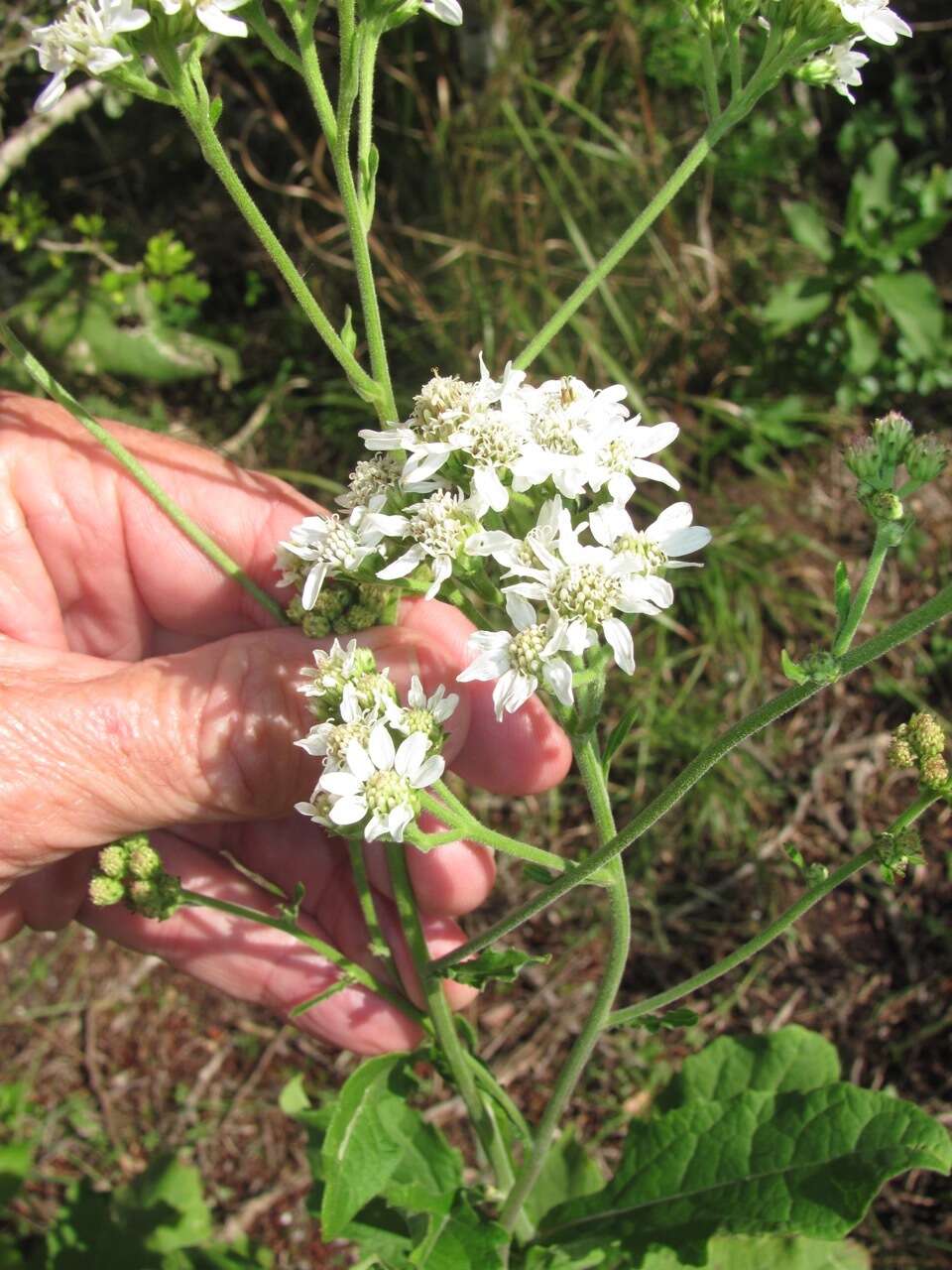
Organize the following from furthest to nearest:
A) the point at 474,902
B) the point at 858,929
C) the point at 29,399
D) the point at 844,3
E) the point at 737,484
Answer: the point at 737,484 → the point at 858,929 → the point at 474,902 → the point at 29,399 → the point at 844,3

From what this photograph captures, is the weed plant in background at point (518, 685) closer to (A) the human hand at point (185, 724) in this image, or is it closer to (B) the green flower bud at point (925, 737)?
(B) the green flower bud at point (925, 737)

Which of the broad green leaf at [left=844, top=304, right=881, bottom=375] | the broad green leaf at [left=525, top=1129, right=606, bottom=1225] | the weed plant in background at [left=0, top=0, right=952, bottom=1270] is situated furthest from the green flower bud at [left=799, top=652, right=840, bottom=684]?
the broad green leaf at [left=844, top=304, right=881, bottom=375]

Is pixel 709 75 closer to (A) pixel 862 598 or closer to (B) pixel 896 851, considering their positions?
(A) pixel 862 598

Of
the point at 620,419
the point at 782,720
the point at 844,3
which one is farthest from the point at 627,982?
the point at 844,3

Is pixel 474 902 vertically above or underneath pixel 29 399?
underneath

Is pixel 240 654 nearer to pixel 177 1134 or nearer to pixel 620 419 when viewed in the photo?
pixel 620 419

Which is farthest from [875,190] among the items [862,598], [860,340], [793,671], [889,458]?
[793,671]

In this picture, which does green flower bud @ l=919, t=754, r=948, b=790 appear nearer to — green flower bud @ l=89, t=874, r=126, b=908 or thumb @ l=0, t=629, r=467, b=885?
thumb @ l=0, t=629, r=467, b=885

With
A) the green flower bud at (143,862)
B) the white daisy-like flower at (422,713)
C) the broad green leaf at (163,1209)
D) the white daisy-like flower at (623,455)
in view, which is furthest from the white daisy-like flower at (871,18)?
the broad green leaf at (163,1209)
